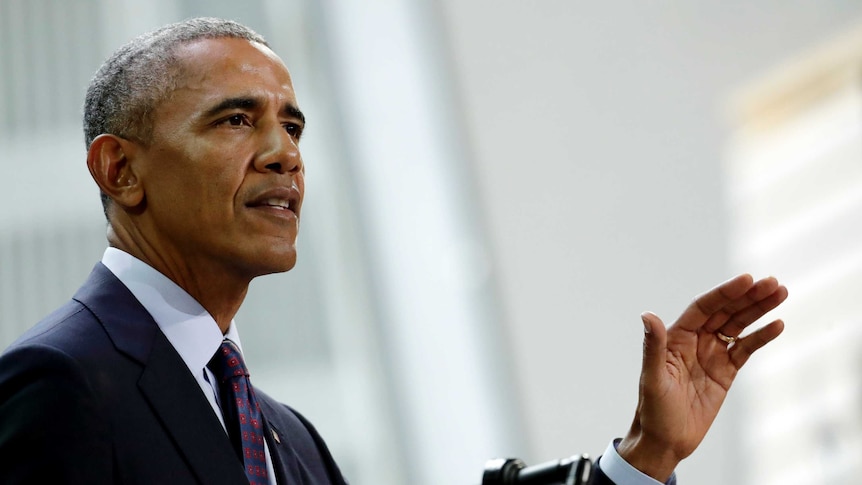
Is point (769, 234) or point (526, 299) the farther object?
point (769, 234)

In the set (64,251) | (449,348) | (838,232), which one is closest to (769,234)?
(838,232)

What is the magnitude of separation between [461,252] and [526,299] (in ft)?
1.22

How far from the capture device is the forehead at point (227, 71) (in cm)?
169

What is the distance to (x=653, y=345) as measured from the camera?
63.8 inches

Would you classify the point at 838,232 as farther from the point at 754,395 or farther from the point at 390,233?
the point at 390,233

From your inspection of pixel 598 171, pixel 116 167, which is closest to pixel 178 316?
pixel 116 167

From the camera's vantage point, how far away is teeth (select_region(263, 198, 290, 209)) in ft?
5.54

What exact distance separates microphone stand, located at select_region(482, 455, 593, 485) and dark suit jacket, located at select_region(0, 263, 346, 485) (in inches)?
17.3

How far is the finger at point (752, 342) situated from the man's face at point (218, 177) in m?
0.74

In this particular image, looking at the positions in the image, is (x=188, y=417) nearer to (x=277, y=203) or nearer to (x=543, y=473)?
(x=277, y=203)

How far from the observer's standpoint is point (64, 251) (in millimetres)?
4109

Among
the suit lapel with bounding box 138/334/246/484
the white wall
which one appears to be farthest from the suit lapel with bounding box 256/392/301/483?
the white wall

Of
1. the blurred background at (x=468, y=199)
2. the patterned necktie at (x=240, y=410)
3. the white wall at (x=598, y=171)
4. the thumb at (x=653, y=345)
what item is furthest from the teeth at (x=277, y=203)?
the white wall at (x=598, y=171)

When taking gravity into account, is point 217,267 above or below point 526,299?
above
